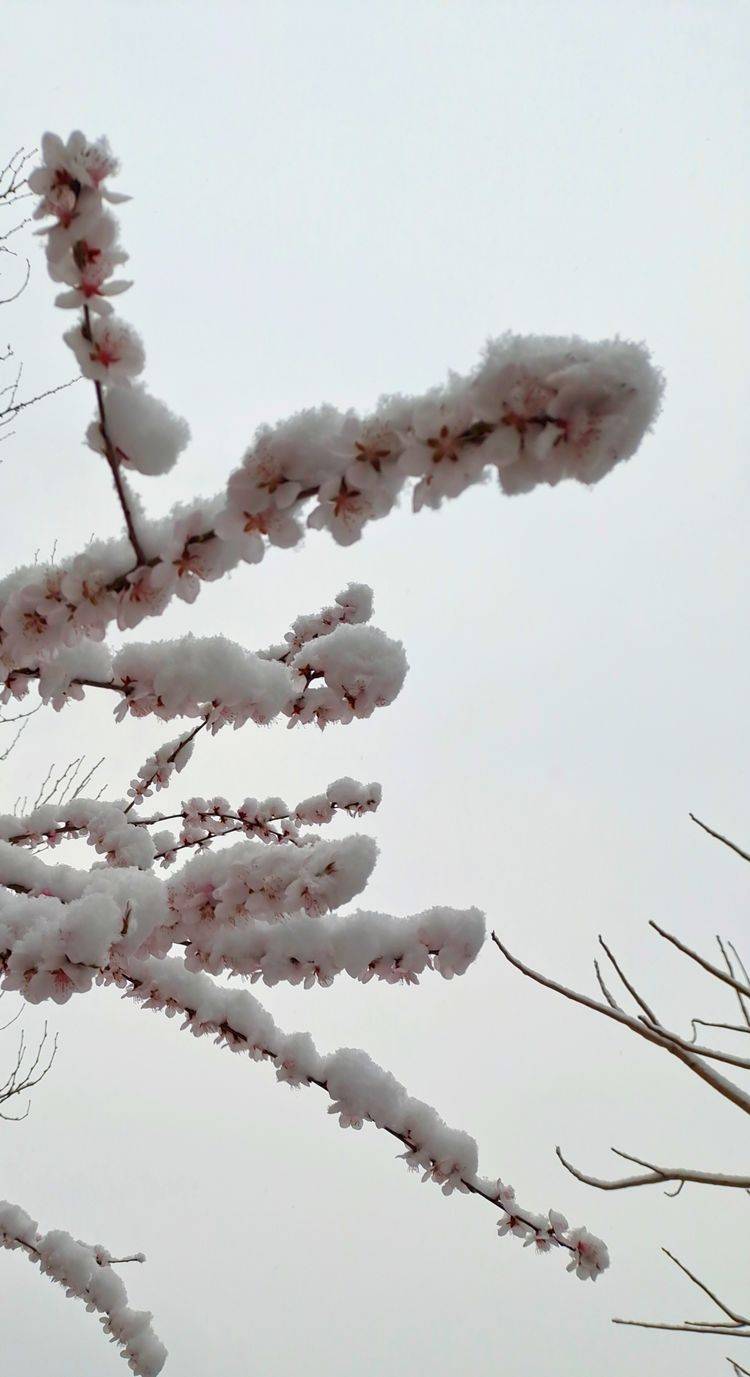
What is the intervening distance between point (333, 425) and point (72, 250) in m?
0.29

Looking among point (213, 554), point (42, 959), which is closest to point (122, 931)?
point (42, 959)

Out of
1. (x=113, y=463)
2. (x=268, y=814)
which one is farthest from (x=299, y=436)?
(x=268, y=814)

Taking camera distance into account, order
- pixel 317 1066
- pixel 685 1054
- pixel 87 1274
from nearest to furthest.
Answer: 1. pixel 685 1054
2. pixel 317 1066
3. pixel 87 1274

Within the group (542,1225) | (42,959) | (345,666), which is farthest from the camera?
(542,1225)

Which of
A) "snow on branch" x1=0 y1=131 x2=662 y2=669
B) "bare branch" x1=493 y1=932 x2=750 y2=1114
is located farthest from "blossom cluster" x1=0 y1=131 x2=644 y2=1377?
"bare branch" x1=493 y1=932 x2=750 y2=1114

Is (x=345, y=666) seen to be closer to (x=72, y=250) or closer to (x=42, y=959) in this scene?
(x=42, y=959)

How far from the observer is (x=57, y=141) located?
751mm

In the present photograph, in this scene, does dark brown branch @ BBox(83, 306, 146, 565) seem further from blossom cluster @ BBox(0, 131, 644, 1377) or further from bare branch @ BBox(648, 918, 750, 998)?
bare branch @ BBox(648, 918, 750, 998)

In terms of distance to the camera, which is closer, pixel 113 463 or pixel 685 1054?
pixel 113 463

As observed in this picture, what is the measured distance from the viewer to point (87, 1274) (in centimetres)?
269

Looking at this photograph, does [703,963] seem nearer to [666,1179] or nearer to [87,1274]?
[666,1179]

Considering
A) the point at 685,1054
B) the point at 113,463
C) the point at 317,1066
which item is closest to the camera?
the point at 113,463

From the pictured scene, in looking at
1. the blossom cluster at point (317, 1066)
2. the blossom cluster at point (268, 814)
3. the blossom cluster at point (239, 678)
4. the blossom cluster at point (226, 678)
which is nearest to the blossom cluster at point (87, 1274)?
the blossom cluster at point (239, 678)

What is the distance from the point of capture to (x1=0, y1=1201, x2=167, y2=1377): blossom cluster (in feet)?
8.73
